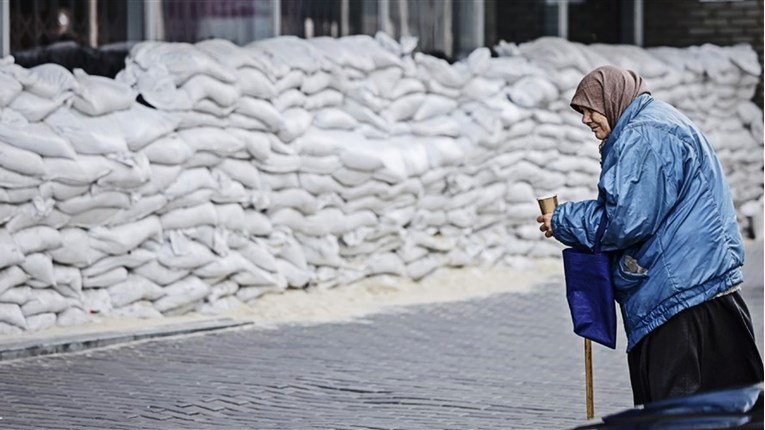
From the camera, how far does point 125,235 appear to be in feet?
30.5

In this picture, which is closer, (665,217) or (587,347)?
(665,217)

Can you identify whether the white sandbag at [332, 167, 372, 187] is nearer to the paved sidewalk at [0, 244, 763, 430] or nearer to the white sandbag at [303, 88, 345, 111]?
the white sandbag at [303, 88, 345, 111]

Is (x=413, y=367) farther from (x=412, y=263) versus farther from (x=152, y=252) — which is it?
(x=412, y=263)

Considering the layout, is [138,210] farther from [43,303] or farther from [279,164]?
[279,164]

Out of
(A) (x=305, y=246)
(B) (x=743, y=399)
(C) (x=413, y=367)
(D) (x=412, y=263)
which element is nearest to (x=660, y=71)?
(D) (x=412, y=263)

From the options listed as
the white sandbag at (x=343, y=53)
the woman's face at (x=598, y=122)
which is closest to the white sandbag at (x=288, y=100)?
the white sandbag at (x=343, y=53)

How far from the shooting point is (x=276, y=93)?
10.4 meters

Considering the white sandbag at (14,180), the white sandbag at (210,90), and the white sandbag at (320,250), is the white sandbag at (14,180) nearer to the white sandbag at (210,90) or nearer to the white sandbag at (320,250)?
the white sandbag at (210,90)

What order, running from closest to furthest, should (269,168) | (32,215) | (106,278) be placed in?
(32,215) < (106,278) < (269,168)

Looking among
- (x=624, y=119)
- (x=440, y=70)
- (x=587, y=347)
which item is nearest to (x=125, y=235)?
(x=440, y=70)

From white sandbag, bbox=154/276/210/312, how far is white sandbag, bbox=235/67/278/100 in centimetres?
130

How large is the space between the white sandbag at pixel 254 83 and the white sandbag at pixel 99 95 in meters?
0.88

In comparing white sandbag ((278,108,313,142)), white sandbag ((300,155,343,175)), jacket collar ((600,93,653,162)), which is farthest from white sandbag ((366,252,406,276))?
jacket collar ((600,93,653,162))

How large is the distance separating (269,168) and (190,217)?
0.84 m
